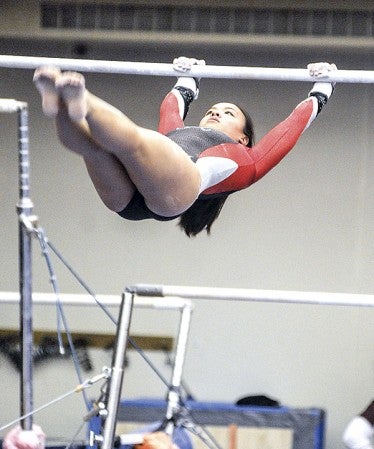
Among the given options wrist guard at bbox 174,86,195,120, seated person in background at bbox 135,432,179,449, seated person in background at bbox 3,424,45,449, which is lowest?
seated person in background at bbox 3,424,45,449

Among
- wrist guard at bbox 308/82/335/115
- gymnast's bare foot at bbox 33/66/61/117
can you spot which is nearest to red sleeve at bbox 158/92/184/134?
wrist guard at bbox 308/82/335/115

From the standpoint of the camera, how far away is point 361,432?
14.5 ft

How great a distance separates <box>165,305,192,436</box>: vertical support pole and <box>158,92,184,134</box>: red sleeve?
544mm

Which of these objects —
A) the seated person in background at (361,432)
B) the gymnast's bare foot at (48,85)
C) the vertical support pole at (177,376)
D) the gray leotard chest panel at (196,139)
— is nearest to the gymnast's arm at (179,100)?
the gray leotard chest panel at (196,139)

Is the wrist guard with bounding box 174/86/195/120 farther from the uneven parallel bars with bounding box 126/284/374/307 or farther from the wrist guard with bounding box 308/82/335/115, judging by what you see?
the uneven parallel bars with bounding box 126/284/374/307

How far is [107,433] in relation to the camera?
9.18ft

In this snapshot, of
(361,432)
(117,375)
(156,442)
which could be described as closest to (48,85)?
(117,375)

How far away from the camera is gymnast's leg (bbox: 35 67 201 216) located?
97.4 inches

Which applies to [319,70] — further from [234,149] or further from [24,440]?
[24,440]

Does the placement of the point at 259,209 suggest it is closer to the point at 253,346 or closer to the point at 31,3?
the point at 253,346

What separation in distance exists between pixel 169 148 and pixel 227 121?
702 mm

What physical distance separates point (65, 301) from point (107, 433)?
0.46m

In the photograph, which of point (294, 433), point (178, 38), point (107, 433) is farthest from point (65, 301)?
point (178, 38)

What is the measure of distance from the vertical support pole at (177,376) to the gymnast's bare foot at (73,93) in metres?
0.80
